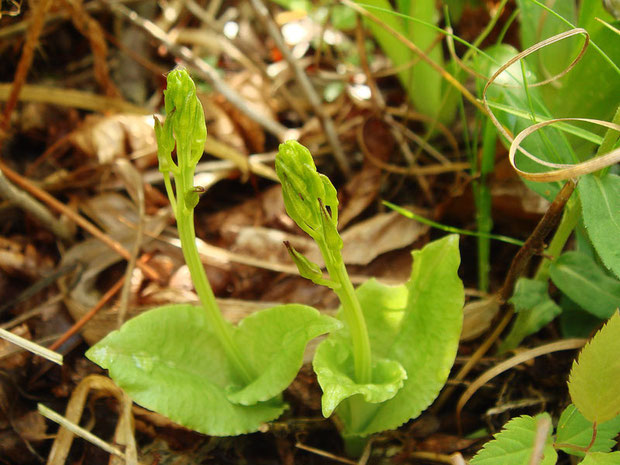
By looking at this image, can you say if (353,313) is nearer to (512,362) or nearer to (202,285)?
(202,285)

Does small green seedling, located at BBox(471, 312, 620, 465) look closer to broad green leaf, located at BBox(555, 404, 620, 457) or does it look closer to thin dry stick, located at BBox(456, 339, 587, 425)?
broad green leaf, located at BBox(555, 404, 620, 457)

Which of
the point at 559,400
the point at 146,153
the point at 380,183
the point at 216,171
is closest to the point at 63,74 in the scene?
the point at 146,153

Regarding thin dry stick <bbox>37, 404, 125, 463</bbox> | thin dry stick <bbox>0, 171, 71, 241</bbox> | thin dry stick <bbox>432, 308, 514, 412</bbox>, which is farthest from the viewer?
thin dry stick <bbox>0, 171, 71, 241</bbox>

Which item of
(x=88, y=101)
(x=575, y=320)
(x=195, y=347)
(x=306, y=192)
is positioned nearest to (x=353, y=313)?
(x=306, y=192)

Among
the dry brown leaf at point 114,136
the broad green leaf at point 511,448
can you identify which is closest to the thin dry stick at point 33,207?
the dry brown leaf at point 114,136

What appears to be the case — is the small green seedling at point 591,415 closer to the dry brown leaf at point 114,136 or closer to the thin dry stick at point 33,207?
the thin dry stick at point 33,207

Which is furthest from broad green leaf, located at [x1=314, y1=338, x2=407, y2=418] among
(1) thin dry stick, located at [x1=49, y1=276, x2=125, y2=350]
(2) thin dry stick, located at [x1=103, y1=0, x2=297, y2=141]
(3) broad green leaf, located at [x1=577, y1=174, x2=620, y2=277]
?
(2) thin dry stick, located at [x1=103, y1=0, x2=297, y2=141]

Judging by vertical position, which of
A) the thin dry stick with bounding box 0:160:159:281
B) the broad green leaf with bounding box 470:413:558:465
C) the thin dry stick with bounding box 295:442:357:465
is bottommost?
the thin dry stick with bounding box 295:442:357:465
